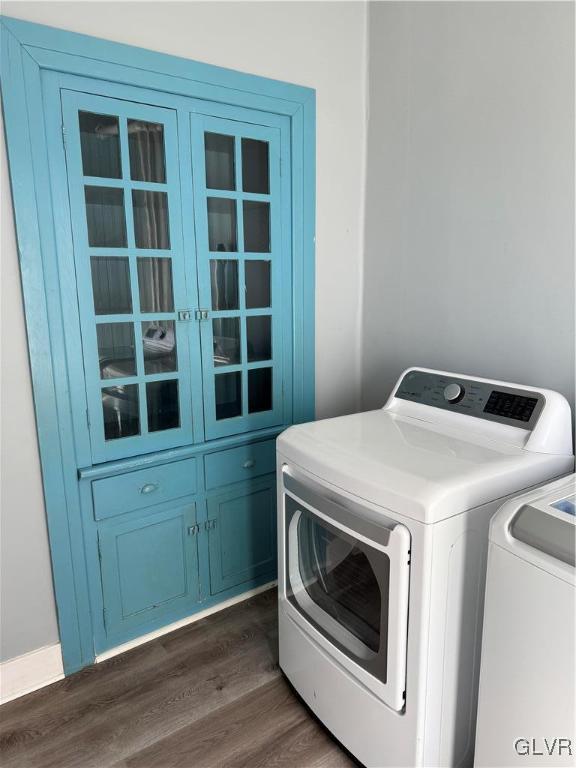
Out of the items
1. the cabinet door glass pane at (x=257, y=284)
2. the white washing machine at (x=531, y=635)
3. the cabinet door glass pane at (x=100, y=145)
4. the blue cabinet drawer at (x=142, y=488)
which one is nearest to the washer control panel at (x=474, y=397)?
the white washing machine at (x=531, y=635)

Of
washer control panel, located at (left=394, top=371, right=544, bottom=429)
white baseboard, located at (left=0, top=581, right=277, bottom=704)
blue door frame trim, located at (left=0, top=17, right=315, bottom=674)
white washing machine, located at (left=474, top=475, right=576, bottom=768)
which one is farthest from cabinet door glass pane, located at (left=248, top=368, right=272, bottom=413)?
white washing machine, located at (left=474, top=475, right=576, bottom=768)

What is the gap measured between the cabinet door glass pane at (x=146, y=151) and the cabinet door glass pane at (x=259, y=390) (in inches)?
32.8

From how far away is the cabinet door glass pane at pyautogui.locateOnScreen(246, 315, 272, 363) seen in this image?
2.19 m

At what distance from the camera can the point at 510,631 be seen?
1191 millimetres

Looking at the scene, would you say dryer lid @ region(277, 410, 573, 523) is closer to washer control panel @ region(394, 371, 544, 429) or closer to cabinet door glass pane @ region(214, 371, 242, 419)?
washer control panel @ region(394, 371, 544, 429)

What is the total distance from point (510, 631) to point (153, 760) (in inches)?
45.9

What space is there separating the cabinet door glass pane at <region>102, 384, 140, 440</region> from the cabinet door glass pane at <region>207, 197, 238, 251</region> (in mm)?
628

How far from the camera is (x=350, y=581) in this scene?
1.56m

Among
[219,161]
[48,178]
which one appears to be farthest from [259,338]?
[48,178]

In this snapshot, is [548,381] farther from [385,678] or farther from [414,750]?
[414,750]

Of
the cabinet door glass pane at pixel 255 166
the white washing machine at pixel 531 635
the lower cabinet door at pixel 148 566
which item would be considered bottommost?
the lower cabinet door at pixel 148 566

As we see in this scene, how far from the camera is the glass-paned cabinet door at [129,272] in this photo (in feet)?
5.69

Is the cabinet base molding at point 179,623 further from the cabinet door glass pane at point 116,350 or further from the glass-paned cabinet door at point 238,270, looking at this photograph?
the cabinet door glass pane at point 116,350

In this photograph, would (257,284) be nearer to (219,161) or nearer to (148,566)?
(219,161)
